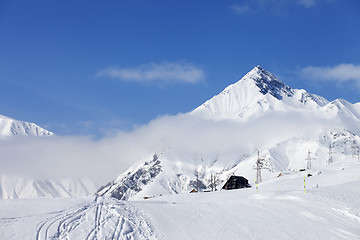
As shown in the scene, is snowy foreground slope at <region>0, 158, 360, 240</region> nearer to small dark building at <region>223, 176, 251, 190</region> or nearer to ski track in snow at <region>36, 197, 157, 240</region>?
ski track in snow at <region>36, 197, 157, 240</region>

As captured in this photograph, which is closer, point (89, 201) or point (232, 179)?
point (89, 201)

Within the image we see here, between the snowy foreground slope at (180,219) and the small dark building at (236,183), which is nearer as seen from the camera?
the snowy foreground slope at (180,219)

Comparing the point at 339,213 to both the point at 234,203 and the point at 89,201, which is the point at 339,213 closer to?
the point at 234,203

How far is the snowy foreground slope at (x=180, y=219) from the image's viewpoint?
24094 millimetres

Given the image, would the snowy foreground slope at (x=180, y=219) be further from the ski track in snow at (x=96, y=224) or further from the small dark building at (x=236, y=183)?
the small dark building at (x=236, y=183)

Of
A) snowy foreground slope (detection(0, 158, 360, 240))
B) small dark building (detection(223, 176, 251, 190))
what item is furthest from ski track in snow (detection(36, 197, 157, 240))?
small dark building (detection(223, 176, 251, 190))

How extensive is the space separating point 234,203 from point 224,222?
838 centimetres

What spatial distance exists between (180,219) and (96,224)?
7.14 meters

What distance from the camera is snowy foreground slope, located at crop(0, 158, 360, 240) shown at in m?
24.1

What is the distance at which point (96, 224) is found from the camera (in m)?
25.2

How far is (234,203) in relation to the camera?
37.4 metres

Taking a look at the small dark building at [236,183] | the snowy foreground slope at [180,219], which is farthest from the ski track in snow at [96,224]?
the small dark building at [236,183]

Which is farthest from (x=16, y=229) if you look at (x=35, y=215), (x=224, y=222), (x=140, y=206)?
(x=224, y=222)

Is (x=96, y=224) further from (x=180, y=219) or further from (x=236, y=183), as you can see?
(x=236, y=183)
